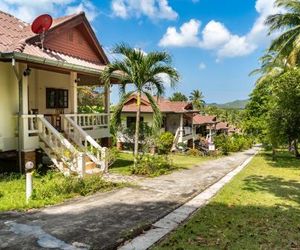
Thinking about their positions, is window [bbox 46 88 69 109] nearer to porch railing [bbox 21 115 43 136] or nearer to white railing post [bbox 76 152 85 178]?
porch railing [bbox 21 115 43 136]

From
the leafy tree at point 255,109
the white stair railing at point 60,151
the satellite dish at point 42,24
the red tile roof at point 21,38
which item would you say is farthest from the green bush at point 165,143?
the white stair railing at point 60,151

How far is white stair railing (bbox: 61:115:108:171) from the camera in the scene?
12.9 metres

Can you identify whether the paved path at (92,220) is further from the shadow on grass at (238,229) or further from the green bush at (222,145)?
the green bush at (222,145)

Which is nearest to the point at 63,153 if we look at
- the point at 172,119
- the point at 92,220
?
the point at 92,220

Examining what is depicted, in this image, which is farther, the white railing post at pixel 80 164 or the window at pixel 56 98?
the window at pixel 56 98

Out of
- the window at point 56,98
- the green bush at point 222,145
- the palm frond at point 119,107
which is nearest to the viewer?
the palm frond at point 119,107

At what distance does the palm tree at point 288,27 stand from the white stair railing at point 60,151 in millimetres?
16424

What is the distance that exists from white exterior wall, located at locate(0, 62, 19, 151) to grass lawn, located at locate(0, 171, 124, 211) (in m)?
1.40

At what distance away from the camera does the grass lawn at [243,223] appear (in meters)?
6.32

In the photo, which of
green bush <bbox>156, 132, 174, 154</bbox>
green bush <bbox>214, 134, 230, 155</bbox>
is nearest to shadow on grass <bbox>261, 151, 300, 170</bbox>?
green bush <bbox>214, 134, 230, 155</bbox>

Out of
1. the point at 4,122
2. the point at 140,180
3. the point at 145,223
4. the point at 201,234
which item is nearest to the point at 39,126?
the point at 4,122

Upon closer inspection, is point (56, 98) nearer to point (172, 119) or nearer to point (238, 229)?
point (238, 229)

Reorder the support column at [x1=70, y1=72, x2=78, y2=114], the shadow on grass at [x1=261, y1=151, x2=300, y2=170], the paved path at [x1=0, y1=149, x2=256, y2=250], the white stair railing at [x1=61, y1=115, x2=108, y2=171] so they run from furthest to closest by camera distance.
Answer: the shadow on grass at [x1=261, y1=151, x2=300, y2=170] → the support column at [x1=70, y1=72, x2=78, y2=114] → the white stair railing at [x1=61, y1=115, x2=108, y2=171] → the paved path at [x1=0, y1=149, x2=256, y2=250]

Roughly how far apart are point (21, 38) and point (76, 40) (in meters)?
3.61
